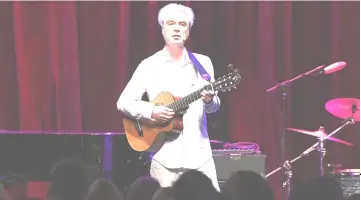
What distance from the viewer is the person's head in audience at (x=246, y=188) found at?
323 centimetres

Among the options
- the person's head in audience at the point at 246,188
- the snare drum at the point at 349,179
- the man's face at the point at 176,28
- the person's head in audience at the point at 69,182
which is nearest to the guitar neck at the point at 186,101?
the man's face at the point at 176,28

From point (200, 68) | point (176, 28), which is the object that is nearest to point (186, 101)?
point (200, 68)

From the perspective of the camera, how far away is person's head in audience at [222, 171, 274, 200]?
127 inches

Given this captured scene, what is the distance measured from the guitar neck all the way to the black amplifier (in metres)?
1.75

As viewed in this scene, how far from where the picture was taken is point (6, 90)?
25.4ft

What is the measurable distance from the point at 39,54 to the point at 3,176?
1.89 m

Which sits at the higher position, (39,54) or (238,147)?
(39,54)

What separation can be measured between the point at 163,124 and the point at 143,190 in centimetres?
176

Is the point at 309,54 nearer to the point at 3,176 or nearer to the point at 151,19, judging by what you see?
the point at 151,19

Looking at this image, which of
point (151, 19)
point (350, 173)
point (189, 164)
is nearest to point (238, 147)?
point (350, 173)

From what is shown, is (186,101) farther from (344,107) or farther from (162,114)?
(344,107)

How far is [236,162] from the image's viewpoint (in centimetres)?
679

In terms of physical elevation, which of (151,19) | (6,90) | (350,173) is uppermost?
(151,19)

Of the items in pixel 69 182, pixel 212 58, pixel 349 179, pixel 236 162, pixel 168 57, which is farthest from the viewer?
pixel 212 58
